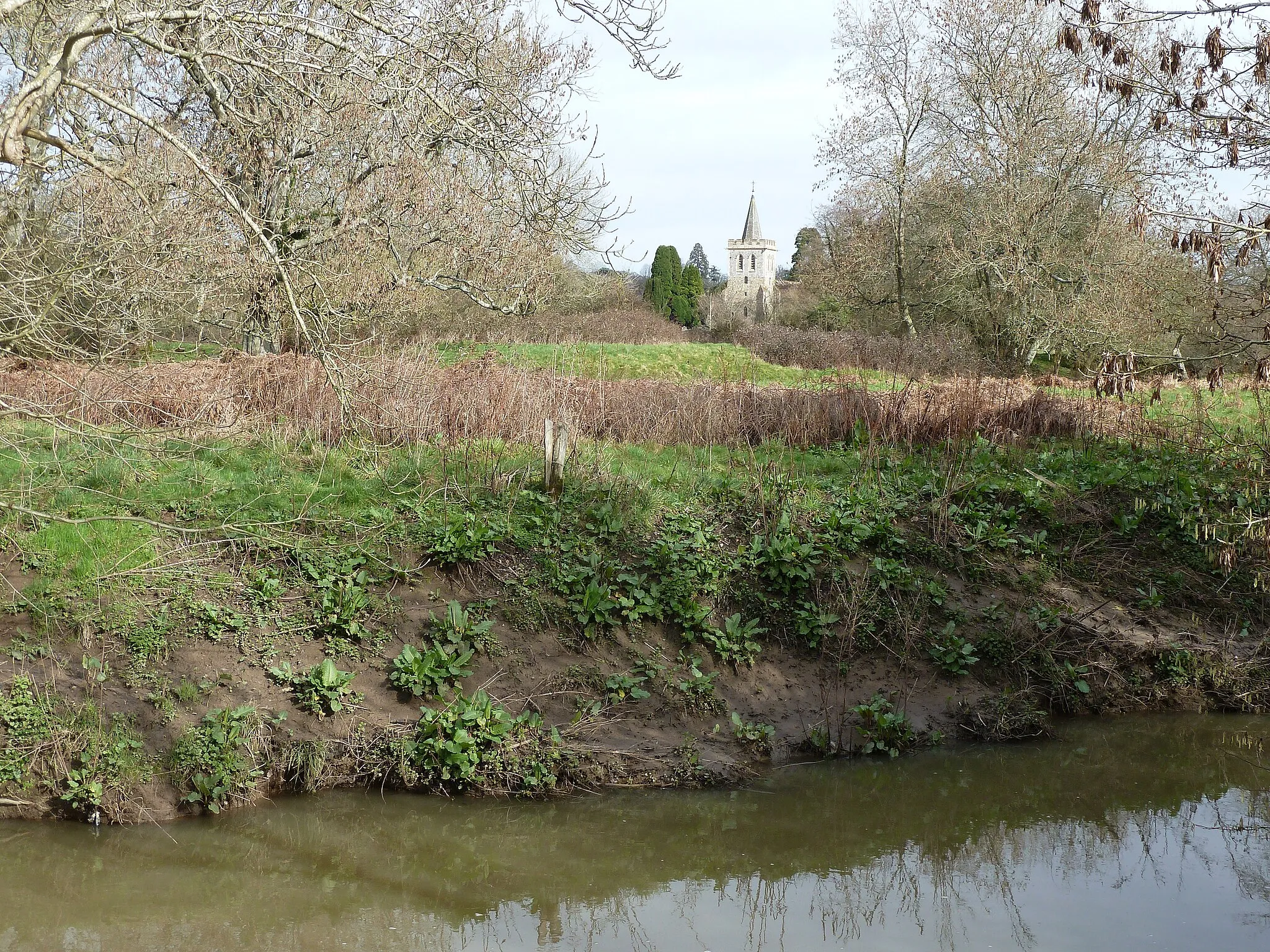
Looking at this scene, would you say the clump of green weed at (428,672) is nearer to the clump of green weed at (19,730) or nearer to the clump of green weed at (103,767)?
the clump of green weed at (103,767)

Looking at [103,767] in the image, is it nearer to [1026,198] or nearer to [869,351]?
[869,351]

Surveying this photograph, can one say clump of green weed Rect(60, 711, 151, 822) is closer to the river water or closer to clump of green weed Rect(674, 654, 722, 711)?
the river water

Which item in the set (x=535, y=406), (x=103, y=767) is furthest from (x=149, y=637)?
(x=535, y=406)

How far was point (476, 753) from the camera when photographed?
6.00 metres

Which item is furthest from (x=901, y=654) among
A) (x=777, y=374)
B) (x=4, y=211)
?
(x=777, y=374)

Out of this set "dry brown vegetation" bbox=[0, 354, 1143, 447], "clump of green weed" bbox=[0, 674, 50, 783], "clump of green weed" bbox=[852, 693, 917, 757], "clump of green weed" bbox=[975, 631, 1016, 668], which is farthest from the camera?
"dry brown vegetation" bbox=[0, 354, 1143, 447]

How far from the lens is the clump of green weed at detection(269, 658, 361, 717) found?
6.13 meters

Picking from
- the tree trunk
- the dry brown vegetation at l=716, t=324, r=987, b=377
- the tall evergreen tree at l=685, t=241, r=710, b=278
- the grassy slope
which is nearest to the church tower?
the tall evergreen tree at l=685, t=241, r=710, b=278

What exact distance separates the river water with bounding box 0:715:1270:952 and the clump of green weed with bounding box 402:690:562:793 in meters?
0.14

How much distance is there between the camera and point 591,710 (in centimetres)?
653

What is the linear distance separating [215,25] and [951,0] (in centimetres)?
2286

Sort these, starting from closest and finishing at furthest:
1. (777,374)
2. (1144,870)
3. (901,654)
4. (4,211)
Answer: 1. (1144,870)
2. (901,654)
3. (4,211)
4. (777,374)

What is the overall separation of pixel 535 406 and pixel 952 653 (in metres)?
4.56

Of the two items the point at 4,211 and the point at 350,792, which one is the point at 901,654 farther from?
the point at 4,211
